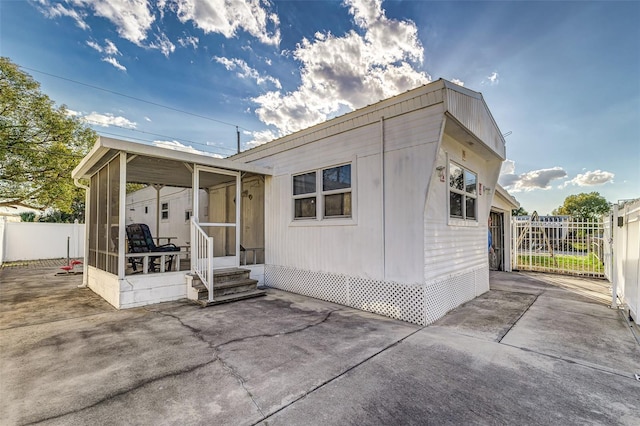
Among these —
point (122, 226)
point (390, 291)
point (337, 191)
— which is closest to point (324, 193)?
point (337, 191)

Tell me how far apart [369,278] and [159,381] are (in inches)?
136

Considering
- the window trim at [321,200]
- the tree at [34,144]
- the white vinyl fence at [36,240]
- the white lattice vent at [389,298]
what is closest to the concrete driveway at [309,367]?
the white lattice vent at [389,298]

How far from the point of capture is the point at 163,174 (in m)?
7.31

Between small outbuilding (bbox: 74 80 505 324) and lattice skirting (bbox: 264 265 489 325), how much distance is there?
0.02 meters

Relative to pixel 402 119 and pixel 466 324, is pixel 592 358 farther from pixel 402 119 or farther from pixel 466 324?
pixel 402 119

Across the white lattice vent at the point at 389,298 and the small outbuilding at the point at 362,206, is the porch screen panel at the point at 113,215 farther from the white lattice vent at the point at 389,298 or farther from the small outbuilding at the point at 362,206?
the white lattice vent at the point at 389,298

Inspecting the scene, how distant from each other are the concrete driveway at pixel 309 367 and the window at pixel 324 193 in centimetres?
199

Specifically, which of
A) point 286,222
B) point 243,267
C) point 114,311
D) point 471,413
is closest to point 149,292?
point 114,311

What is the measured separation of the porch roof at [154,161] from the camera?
15.7ft

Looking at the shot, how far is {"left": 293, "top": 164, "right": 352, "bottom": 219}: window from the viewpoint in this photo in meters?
5.50

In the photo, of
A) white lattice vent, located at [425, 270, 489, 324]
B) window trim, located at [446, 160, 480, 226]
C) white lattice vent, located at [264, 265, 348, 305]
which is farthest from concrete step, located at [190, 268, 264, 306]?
window trim, located at [446, 160, 480, 226]

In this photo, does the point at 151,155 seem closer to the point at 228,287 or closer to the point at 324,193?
the point at 228,287

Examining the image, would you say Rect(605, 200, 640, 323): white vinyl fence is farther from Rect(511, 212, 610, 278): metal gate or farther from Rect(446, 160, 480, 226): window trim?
Rect(511, 212, 610, 278): metal gate

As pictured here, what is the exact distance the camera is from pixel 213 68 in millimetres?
9711
